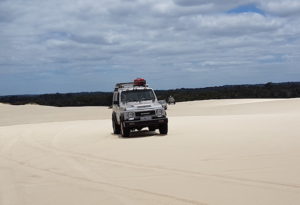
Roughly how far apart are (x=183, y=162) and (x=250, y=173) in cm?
204

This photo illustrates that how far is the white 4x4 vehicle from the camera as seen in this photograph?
54.5 feet

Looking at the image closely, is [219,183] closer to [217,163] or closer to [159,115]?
[217,163]

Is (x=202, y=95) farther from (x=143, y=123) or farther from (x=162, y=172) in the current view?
(x=162, y=172)

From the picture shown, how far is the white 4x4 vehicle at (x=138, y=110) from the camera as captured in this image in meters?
16.6

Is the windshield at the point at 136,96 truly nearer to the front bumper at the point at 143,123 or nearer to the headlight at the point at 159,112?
the headlight at the point at 159,112

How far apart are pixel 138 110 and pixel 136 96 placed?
1225 mm

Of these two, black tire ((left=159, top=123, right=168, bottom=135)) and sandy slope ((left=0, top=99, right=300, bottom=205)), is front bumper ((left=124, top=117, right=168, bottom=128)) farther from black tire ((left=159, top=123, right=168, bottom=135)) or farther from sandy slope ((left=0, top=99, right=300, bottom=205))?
sandy slope ((left=0, top=99, right=300, bottom=205))


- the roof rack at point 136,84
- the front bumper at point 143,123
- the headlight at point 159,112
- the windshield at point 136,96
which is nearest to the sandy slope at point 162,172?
the front bumper at point 143,123

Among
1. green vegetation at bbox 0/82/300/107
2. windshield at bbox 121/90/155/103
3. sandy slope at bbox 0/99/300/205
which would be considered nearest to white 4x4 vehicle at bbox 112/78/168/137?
windshield at bbox 121/90/155/103

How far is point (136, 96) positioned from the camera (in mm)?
17766

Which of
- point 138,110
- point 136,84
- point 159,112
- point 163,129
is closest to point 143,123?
point 138,110

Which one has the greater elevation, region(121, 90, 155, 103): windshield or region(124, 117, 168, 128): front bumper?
region(121, 90, 155, 103): windshield

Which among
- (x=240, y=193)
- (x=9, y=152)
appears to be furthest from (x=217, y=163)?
(x=9, y=152)

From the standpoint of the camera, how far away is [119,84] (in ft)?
62.3
